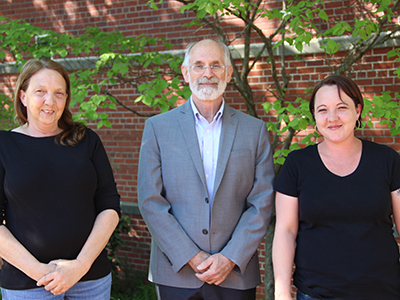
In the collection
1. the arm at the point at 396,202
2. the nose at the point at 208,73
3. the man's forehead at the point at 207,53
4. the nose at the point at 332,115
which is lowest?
the arm at the point at 396,202

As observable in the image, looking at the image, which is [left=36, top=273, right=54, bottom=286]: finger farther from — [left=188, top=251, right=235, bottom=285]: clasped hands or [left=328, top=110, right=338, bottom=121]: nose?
[left=328, top=110, right=338, bottom=121]: nose

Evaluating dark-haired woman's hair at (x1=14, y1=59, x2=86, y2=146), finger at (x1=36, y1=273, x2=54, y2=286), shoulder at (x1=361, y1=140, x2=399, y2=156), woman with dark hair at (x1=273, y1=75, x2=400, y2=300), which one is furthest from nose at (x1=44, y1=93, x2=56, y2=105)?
shoulder at (x1=361, y1=140, x2=399, y2=156)

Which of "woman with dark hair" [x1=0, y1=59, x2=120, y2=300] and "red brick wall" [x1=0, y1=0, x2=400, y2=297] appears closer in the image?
"woman with dark hair" [x1=0, y1=59, x2=120, y2=300]

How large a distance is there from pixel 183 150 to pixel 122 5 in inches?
145

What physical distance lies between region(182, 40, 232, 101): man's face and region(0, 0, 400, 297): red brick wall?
7.30ft

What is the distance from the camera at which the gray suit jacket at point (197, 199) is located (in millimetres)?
2334

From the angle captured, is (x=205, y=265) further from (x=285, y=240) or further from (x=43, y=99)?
(x=43, y=99)

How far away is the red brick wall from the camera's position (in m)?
4.32

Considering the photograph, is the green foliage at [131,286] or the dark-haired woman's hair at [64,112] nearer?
the dark-haired woman's hair at [64,112]

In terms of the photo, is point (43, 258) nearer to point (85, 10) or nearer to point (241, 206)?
point (241, 206)

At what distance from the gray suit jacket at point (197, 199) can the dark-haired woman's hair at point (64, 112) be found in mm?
429

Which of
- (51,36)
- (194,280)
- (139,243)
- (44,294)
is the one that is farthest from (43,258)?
(139,243)

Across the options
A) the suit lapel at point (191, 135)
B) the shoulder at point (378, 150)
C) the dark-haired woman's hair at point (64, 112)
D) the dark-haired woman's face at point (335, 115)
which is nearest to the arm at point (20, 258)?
the dark-haired woman's hair at point (64, 112)

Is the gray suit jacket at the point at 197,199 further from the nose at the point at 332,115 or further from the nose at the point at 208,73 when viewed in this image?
the nose at the point at 332,115
